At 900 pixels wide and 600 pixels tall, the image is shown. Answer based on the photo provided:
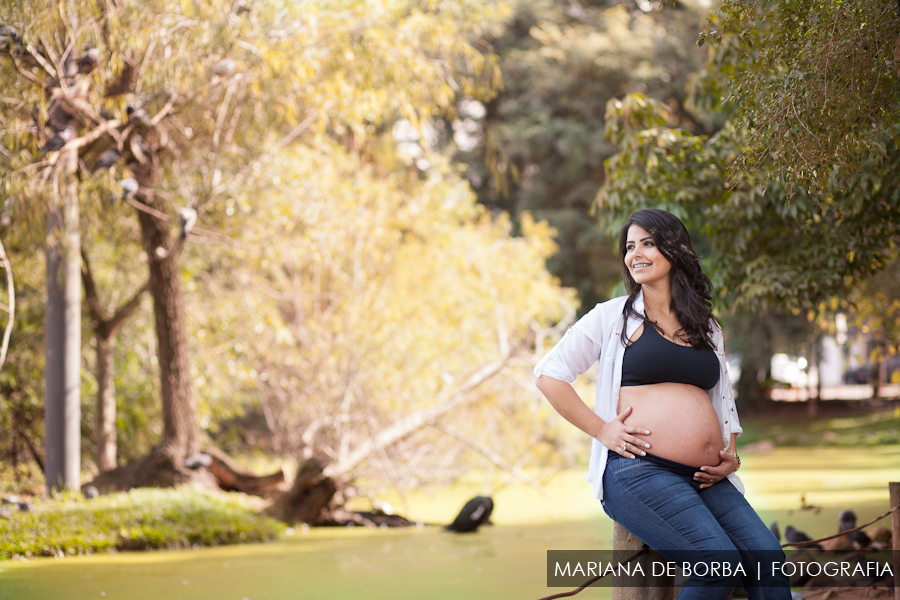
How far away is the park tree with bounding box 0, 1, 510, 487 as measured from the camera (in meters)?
6.27

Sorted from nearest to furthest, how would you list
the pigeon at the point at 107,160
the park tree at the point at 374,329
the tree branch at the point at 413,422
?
the pigeon at the point at 107,160 → the tree branch at the point at 413,422 → the park tree at the point at 374,329

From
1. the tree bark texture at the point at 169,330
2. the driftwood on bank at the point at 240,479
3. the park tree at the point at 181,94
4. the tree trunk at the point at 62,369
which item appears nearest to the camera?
the park tree at the point at 181,94

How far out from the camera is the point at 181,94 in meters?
7.23

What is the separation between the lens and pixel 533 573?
17.8 feet

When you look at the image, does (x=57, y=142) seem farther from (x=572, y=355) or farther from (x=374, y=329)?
(x=572, y=355)

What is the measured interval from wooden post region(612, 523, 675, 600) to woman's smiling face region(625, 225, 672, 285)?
2.80 feet

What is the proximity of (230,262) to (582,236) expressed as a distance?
8.42m

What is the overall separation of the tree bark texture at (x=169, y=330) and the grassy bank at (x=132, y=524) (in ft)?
2.29

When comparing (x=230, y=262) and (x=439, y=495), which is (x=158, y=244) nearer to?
(x=230, y=262)

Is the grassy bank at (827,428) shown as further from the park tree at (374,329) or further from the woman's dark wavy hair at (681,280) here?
the woman's dark wavy hair at (681,280)

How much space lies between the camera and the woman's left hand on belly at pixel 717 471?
8.20 feet

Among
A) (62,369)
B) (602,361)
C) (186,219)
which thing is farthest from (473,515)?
(602,361)

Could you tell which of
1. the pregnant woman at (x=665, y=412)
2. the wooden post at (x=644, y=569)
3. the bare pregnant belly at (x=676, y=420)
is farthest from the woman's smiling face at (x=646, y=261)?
the wooden post at (x=644, y=569)

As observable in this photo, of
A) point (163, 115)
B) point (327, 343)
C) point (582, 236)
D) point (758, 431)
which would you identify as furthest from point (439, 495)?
point (758, 431)
